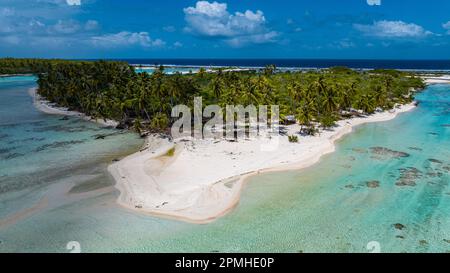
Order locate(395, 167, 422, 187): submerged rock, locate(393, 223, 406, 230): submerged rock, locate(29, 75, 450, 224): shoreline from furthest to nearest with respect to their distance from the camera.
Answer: locate(395, 167, 422, 187): submerged rock, locate(29, 75, 450, 224): shoreline, locate(393, 223, 406, 230): submerged rock

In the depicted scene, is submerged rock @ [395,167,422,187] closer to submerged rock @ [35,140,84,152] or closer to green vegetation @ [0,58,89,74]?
submerged rock @ [35,140,84,152]

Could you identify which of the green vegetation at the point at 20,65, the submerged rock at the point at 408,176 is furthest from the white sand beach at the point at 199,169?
the green vegetation at the point at 20,65

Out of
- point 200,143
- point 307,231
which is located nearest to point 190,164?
point 200,143

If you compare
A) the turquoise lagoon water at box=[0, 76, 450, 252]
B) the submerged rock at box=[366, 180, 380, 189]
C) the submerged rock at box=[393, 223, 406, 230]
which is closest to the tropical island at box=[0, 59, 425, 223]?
the turquoise lagoon water at box=[0, 76, 450, 252]

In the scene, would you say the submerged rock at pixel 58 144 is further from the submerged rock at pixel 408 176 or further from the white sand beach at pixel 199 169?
the submerged rock at pixel 408 176
